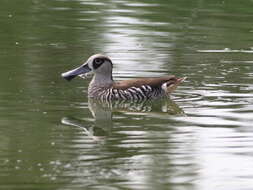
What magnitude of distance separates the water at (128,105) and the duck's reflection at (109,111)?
0.07ft

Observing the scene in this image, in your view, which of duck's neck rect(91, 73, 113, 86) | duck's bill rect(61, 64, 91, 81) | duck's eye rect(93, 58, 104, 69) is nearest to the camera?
duck's neck rect(91, 73, 113, 86)

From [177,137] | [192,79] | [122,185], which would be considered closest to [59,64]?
[192,79]

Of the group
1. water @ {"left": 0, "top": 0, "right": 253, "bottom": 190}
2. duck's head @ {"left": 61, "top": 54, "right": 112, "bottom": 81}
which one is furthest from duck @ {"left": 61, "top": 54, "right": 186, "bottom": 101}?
water @ {"left": 0, "top": 0, "right": 253, "bottom": 190}

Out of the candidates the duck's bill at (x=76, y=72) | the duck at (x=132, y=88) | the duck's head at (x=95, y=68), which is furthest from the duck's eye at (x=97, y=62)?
the duck at (x=132, y=88)

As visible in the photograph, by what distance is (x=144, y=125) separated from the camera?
41.1ft

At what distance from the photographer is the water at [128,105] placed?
10.2m

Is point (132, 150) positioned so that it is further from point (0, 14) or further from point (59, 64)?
point (0, 14)

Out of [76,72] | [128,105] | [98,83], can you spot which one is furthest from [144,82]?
[76,72]

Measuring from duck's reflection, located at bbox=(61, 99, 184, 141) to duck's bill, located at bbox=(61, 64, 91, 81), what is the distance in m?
0.67

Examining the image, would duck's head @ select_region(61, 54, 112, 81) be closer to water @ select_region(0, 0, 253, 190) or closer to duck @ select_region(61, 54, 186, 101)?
duck @ select_region(61, 54, 186, 101)

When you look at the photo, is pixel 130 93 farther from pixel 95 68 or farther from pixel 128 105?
pixel 95 68

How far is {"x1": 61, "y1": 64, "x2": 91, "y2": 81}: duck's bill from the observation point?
14844 mm

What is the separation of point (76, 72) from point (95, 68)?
0.31 m

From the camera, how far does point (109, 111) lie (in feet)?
45.3
